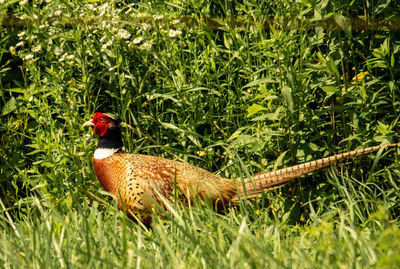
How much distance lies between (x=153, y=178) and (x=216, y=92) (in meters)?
0.77

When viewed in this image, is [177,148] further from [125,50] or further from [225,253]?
[225,253]

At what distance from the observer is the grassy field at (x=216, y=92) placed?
358cm

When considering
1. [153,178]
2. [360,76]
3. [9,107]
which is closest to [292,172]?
[360,76]

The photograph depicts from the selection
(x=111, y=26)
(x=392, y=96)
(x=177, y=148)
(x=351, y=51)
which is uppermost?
(x=111, y=26)

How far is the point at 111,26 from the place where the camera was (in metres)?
4.18

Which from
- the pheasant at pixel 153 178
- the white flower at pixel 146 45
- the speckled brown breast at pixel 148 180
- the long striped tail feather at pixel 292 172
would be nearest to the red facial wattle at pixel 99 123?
the pheasant at pixel 153 178

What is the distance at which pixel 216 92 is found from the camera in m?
3.94

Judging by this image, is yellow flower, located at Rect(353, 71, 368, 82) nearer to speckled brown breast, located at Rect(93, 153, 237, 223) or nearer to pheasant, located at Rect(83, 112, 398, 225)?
pheasant, located at Rect(83, 112, 398, 225)

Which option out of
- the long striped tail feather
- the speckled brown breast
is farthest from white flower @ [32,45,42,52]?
the long striped tail feather

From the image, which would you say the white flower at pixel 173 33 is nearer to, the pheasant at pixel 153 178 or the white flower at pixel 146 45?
the white flower at pixel 146 45

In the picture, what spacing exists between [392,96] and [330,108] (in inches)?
17.1

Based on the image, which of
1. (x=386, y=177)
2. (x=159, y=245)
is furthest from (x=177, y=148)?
(x=159, y=245)

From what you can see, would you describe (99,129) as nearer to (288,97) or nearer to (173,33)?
(173,33)

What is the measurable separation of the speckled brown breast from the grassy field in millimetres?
126
